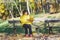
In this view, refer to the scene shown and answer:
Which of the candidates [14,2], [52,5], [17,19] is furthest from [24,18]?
[52,5]

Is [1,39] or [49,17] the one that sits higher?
[49,17]

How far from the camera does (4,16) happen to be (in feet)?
8.57

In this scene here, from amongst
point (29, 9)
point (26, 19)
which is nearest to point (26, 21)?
point (26, 19)

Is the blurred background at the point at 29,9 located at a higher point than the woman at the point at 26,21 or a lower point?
higher

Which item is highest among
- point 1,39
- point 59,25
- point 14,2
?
point 14,2

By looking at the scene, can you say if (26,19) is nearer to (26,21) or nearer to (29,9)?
(26,21)

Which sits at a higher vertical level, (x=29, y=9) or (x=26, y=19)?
(x=29, y=9)

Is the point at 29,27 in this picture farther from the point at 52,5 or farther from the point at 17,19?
the point at 52,5

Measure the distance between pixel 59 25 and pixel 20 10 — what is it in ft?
1.89

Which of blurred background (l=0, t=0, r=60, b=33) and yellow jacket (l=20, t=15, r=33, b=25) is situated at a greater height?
blurred background (l=0, t=0, r=60, b=33)

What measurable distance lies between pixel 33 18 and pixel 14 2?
1.16ft

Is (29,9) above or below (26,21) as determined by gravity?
above

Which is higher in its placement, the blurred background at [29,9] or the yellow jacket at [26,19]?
the blurred background at [29,9]

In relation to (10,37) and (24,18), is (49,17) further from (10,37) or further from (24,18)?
(10,37)
